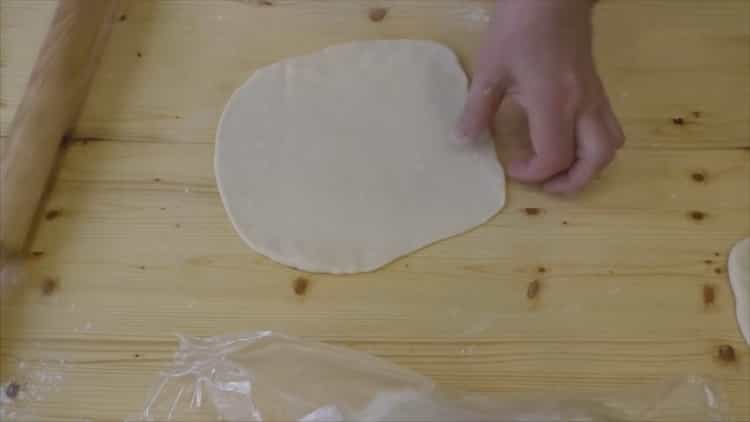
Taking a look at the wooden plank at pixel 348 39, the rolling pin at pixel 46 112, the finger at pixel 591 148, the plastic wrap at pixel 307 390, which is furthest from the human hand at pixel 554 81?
the rolling pin at pixel 46 112

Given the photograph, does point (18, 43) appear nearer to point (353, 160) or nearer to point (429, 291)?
point (353, 160)

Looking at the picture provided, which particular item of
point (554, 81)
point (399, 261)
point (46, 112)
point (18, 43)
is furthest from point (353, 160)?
point (18, 43)

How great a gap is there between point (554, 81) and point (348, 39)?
0.30m

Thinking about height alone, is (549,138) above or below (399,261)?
above

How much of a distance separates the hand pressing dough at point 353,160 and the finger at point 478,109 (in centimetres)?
3

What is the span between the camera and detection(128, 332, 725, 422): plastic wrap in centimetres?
73

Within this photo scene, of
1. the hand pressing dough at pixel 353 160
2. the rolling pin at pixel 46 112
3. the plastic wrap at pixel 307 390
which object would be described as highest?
the rolling pin at pixel 46 112

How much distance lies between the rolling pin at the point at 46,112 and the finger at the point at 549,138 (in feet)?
1.72

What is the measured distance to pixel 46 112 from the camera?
32.9 inches

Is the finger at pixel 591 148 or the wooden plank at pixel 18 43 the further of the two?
the wooden plank at pixel 18 43

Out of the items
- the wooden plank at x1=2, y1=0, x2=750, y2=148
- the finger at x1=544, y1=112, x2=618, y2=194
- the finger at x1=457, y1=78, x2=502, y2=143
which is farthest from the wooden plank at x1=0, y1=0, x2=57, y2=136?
the finger at x1=544, y1=112, x2=618, y2=194

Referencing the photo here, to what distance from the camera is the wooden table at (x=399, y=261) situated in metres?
0.77

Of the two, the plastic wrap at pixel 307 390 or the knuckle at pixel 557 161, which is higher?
the knuckle at pixel 557 161

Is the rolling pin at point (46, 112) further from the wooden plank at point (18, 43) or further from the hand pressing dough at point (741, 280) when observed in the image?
the hand pressing dough at point (741, 280)
